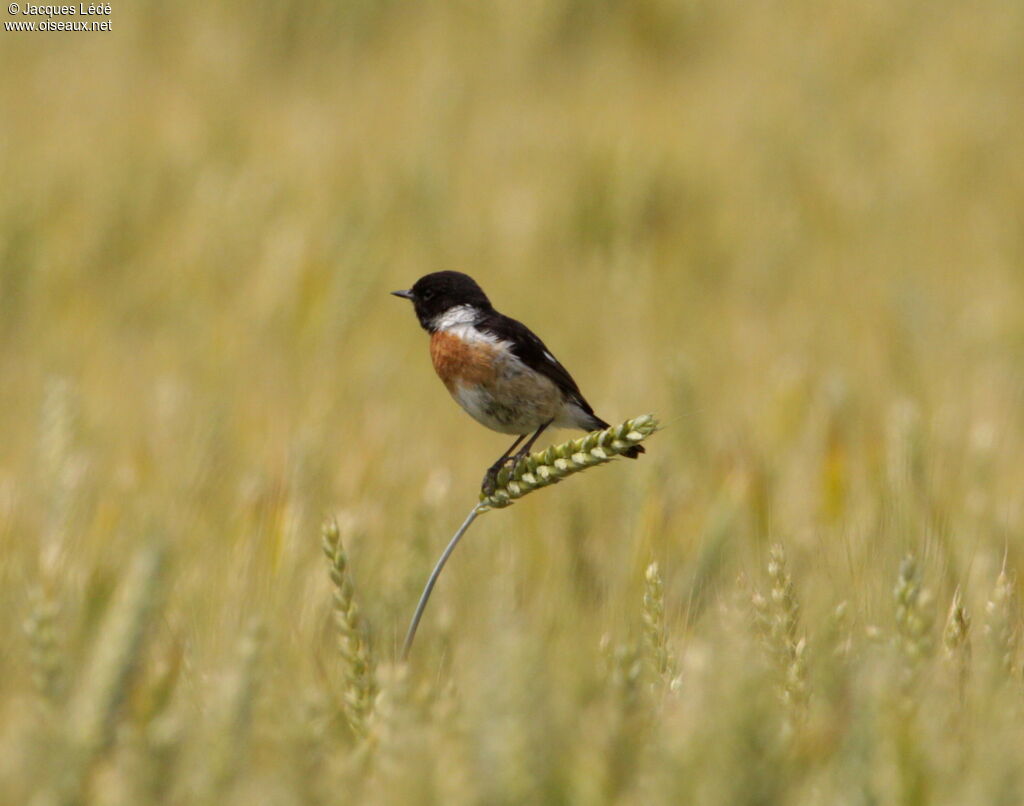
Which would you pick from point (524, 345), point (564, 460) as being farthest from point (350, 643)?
point (524, 345)

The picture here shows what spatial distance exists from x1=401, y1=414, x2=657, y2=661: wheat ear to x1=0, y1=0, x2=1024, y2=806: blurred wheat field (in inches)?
6.8

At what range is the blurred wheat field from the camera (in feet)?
5.24

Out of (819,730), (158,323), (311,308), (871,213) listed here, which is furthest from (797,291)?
(819,730)

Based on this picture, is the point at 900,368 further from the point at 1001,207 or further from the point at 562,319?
the point at 1001,207

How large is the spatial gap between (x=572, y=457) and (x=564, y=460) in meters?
0.02

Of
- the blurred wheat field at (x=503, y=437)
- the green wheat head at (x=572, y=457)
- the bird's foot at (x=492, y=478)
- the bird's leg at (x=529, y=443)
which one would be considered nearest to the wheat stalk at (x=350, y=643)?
the blurred wheat field at (x=503, y=437)

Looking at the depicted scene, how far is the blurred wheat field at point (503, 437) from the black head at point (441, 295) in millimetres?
405

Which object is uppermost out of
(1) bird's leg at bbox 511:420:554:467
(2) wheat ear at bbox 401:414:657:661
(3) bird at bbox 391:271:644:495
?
(3) bird at bbox 391:271:644:495

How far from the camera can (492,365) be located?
3.02m

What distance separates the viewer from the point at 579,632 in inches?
84.3

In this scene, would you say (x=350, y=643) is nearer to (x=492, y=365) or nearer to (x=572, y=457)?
(x=572, y=457)

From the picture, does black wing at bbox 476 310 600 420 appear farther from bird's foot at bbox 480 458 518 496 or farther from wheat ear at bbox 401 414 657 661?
wheat ear at bbox 401 414 657 661

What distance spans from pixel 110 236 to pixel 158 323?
26.0 inches

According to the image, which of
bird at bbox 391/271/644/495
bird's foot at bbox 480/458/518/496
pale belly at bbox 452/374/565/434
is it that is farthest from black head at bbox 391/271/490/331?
bird's foot at bbox 480/458/518/496
